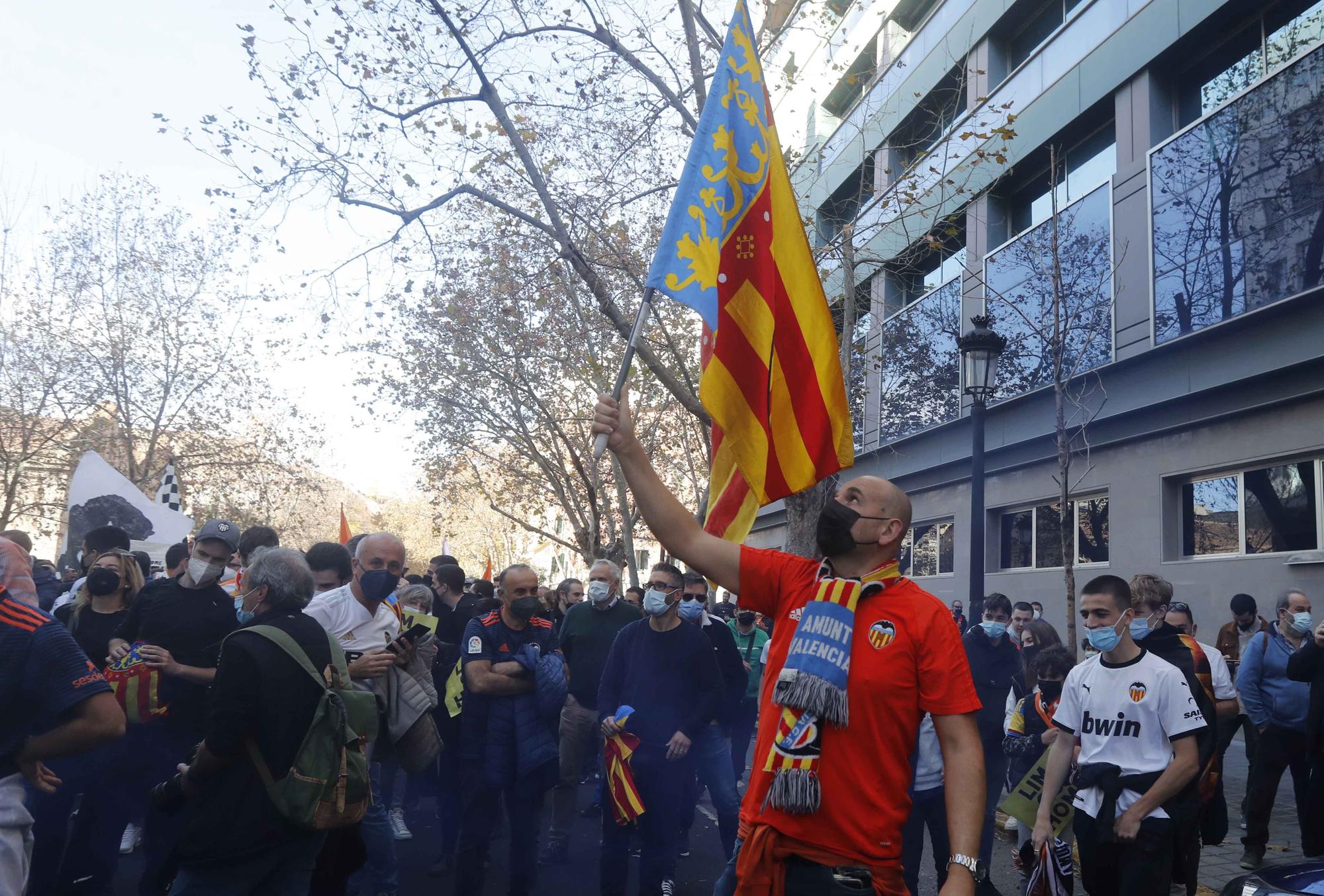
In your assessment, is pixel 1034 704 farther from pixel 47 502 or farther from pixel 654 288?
pixel 47 502

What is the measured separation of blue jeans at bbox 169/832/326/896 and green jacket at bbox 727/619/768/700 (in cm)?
692

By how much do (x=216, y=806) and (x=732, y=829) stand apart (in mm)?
4523

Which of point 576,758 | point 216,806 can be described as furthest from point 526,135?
point 216,806

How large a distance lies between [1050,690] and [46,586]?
7.22 m

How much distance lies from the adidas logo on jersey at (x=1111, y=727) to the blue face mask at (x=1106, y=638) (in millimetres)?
301

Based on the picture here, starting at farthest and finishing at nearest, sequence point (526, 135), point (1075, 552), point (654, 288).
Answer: point (1075, 552) < point (526, 135) < point (654, 288)

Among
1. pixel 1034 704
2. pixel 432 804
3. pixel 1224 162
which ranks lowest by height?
pixel 432 804

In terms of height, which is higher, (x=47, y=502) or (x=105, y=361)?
(x=105, y=361)

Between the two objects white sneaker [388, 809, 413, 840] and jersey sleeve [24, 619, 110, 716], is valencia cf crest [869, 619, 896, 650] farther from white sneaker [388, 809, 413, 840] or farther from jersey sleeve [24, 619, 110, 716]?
white sneaker [388, 809, 413, 840]

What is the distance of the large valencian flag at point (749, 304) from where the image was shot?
4141 mm

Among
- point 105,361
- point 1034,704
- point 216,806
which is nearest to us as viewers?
point 216,806

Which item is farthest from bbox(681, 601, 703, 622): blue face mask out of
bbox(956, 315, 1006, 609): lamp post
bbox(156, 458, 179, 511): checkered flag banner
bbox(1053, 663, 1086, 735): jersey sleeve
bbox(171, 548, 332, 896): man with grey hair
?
bbox(156, 458, 179, 511): checkered flag banner

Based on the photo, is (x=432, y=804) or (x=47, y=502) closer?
(x=432, y=804)

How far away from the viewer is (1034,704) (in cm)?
746
